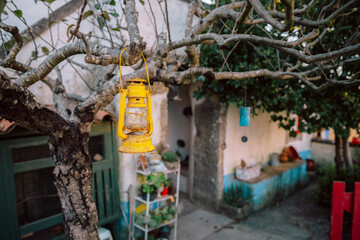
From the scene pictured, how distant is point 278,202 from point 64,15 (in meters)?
6.76

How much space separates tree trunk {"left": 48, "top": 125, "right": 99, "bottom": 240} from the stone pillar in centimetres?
414

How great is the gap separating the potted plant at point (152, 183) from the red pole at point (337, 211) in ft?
9.50

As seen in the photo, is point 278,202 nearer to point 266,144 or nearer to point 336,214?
point 266,144

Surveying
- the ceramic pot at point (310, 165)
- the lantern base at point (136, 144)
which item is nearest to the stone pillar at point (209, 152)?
the ceramic pot at point (310, 165)

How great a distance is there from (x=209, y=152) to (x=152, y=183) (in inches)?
87.5

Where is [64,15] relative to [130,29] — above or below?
above

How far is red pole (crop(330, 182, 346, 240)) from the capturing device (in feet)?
13.4

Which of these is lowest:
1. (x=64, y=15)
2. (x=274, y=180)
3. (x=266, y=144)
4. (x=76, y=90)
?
(x=274, y=180)

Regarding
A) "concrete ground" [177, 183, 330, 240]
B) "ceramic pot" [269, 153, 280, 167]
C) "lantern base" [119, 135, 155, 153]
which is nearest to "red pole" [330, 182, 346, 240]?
"concrete ground" [177, 183, 330, 240]

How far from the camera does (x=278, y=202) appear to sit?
22.7ft

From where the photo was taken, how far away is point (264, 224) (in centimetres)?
571

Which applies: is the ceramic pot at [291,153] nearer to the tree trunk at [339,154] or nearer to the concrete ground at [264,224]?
the concrete ground at [264,224]

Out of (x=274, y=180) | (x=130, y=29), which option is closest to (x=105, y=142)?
(x=130, y=29)

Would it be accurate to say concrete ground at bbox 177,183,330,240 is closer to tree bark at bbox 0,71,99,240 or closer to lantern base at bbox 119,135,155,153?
tree bark at bbox 0,71,99,240
